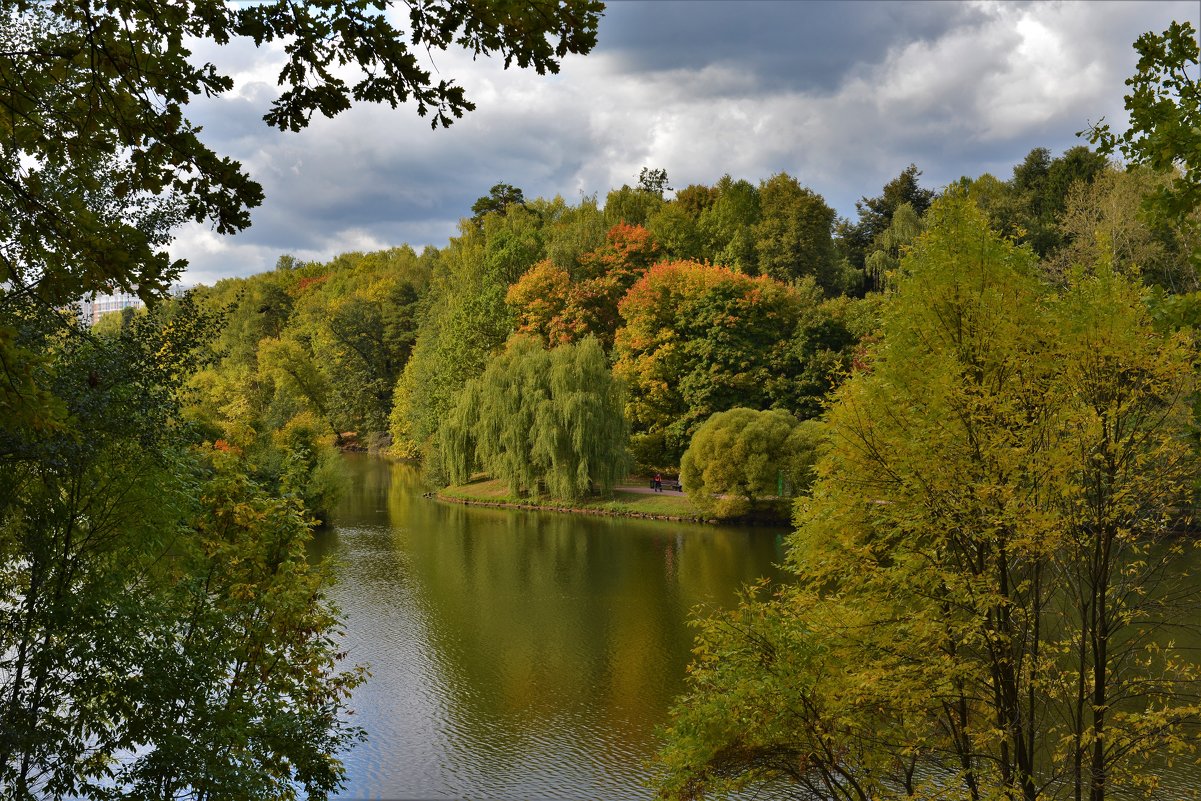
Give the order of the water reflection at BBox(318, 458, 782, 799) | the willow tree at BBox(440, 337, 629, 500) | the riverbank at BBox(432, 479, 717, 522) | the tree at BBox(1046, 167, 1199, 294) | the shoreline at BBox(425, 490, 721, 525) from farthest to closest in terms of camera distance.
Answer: the willow tree at BBox(440, 337, 629, 500) → the riverbank at BBox(432, 479, 717, 522) → the shoreline at BBox(425, 490, 721, 525) → the tree at BBox(1046, 167, 1199, 294) → the water reflection at BBox(318, 458, 782, 799)

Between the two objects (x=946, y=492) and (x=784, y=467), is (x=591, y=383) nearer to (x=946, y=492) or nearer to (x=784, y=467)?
(x=784, y=467)

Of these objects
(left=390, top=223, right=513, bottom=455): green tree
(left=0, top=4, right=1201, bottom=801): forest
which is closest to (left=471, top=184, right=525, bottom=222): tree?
(left=390, top=223, right=513, bottom=455): green tree

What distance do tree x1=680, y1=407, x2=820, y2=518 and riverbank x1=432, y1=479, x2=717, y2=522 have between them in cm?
93

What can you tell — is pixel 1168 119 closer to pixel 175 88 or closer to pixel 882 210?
pixel 175 88

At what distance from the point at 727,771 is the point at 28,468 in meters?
7.56

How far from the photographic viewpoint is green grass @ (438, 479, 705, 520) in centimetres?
3147

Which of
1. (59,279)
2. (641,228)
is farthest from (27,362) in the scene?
(641,228)

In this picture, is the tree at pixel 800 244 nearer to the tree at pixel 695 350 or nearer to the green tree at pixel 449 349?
the tree at pixel 695 350

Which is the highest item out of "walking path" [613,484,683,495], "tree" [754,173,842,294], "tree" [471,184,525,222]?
"tree" [471,184,525,222]

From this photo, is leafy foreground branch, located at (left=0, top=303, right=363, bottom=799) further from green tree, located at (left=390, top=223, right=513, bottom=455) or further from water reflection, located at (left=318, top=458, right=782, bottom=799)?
green tree, located at (left=390, top=223, right=513, bottom=455)

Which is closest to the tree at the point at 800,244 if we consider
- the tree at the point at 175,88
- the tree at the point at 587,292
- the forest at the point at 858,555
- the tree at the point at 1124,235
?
the tree at the point at 587,292

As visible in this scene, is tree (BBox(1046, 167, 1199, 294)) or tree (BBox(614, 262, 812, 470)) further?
tree (BBox(614, 262, 812, 470))

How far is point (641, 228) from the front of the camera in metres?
45.4

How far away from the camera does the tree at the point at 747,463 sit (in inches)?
1160
